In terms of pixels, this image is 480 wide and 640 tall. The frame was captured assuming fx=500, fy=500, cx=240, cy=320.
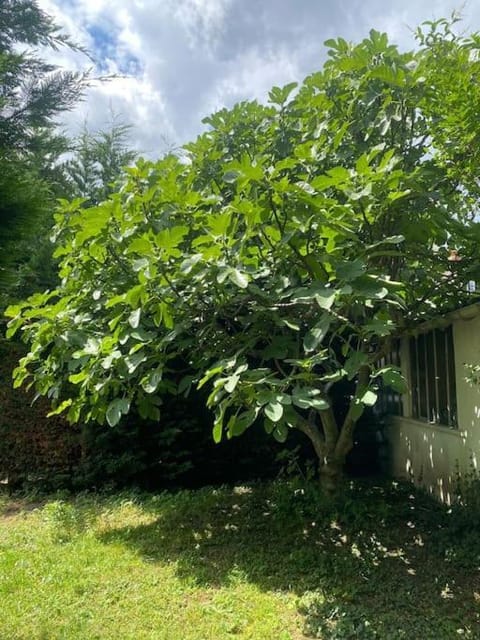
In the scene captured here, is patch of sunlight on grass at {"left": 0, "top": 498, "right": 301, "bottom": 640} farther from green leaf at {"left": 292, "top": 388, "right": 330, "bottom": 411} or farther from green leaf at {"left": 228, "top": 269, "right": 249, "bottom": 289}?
green leaf at {"left": 228, "top": 269, "right": 249, "bottom": 289}

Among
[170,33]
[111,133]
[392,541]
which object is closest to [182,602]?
[392,541]

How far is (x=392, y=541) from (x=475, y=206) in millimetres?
3359

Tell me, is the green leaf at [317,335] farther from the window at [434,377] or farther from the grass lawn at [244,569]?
the window at [434,377]

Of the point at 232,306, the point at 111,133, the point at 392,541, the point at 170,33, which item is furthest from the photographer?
the point at 111,133

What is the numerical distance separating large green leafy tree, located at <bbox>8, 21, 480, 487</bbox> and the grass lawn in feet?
2.86

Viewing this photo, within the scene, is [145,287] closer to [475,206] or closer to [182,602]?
[182,602]

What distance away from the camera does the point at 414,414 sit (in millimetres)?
7016

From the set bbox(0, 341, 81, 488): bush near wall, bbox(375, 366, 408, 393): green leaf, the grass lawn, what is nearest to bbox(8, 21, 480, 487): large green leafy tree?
bbox(375, 366, 408, 393): green leaf

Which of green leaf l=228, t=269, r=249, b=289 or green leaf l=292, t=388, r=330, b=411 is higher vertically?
green leaf l=228, t=269, r=249, b=289

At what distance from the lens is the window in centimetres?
591

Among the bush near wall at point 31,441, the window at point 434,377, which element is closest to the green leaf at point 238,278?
the window at point 434,377

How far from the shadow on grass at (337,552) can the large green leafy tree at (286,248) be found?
0.66m

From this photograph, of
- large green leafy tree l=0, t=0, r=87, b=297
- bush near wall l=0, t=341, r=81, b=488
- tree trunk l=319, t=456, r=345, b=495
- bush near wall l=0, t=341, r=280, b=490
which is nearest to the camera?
tree trunk l=319, t=456, r=345, b=495

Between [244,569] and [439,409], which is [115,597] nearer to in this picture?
[244,569]
